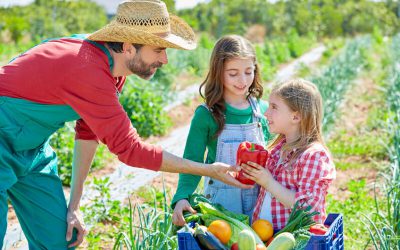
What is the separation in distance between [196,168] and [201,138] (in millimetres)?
328

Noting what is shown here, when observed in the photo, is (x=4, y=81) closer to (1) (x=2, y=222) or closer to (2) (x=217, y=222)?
(1) (x=2, y=222)

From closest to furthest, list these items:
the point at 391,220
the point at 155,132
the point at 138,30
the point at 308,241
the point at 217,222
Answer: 1. the point at 308,241
2. the point at 217,222
3. the point at 138,30
4. the point at 391,220
5. the point at 155,132

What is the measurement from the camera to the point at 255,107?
3037mm

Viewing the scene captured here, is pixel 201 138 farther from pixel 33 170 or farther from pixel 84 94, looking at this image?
pixel 33 170

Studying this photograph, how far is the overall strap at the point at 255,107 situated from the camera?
3006 millimetres

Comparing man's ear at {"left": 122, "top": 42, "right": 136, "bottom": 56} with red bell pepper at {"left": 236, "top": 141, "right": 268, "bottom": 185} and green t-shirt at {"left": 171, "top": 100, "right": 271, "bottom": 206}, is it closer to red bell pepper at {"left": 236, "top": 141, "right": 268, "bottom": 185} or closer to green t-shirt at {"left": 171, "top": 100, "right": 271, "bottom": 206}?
green t-shirt at {"left": 171, "top": 100, "right": 271, "bottom": 206}

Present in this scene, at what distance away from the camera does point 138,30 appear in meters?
2.51

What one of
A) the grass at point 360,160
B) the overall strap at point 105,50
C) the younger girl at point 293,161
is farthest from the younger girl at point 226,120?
the grass at point 360,160

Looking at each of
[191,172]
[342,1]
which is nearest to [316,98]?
[191,172]

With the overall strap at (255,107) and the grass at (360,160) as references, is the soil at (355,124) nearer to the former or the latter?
the grass at (360,160)

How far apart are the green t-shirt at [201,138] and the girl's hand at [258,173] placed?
12.3 inches

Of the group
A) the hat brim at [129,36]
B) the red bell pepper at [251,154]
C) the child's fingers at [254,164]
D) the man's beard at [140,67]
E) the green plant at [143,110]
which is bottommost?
the green plant at [143,110]

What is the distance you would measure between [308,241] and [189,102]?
6.68m

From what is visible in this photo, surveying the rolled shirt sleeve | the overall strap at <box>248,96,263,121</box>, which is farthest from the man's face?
the rolled shirt sleeve
